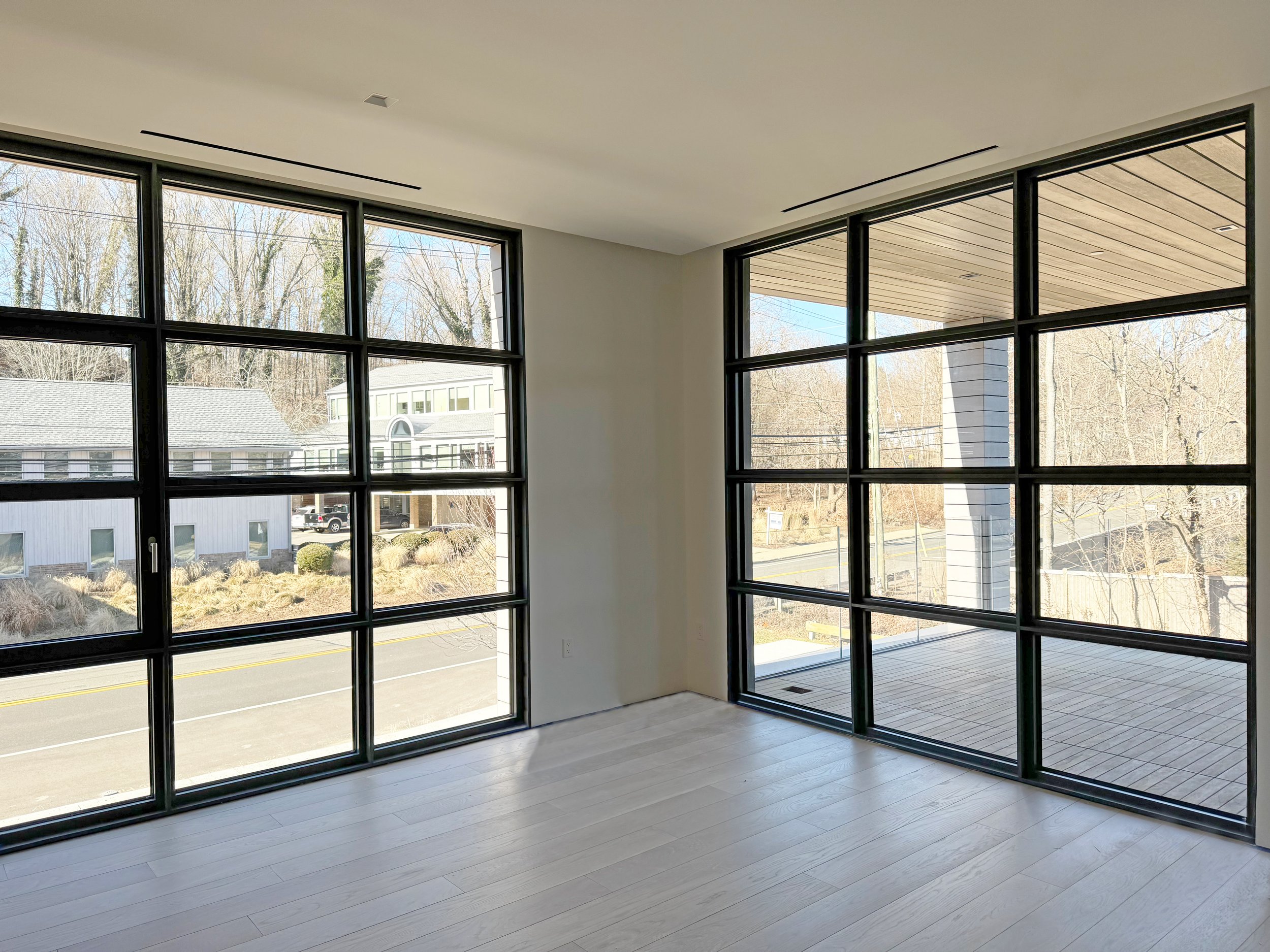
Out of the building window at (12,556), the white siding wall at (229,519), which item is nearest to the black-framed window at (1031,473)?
the white siding wall at (229,519)

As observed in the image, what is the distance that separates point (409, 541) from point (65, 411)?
1542 mm

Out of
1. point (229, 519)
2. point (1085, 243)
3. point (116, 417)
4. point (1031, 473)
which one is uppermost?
point (1085, 243)

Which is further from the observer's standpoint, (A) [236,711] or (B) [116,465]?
(A) [236,711]

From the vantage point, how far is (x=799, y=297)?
15.6ft

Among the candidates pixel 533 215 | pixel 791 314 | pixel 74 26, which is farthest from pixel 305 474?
pixel 791 314

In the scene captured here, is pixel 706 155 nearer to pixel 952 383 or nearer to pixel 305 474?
pixel 952 383

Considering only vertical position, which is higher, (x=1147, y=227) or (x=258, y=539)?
(x=1147, y=227)

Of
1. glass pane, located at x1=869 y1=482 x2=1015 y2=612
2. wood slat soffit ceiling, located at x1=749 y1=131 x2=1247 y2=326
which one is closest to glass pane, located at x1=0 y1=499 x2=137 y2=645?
glass pane, located at x1=869 y1=482 x2=1015 y2=612

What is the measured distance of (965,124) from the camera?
10.6 feet

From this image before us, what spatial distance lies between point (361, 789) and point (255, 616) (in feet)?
2.96

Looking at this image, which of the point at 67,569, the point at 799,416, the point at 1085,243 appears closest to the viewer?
the point at 67,569

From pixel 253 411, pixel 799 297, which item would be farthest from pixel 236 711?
pixel 799 297

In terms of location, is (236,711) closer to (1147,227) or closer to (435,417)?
(435,417)

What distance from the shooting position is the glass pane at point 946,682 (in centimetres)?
390
